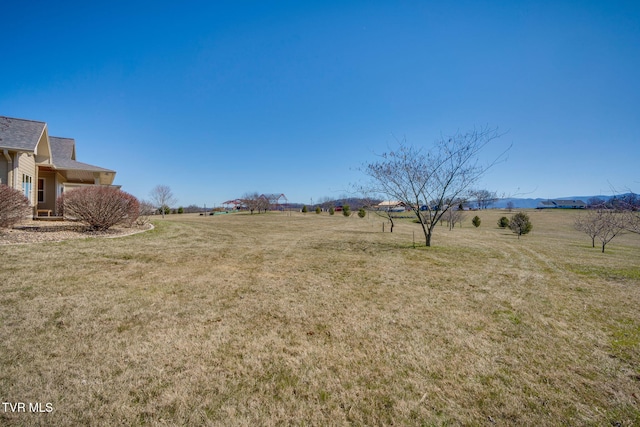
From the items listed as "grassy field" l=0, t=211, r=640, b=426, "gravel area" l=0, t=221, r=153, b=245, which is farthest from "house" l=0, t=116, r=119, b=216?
"grassy field" l=0, t=211, r=640, b=426

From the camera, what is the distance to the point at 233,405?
2.29 meters

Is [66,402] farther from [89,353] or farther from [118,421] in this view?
[89,353]

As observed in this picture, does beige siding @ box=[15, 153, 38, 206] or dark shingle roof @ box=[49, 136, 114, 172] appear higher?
dark shingle roof @ box=[49, 136, 114, 172]

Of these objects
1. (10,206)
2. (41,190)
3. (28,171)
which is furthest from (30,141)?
(10,206)

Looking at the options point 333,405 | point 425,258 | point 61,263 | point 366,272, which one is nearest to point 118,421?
point 333,405

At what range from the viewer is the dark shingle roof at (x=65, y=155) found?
15.3 metres

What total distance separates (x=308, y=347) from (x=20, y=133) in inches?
689

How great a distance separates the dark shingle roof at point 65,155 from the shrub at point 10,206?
24.4 ft

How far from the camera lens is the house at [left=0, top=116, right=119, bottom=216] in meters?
11.2

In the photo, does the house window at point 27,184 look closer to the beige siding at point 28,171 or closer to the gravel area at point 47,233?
the beige siding at point 28,171

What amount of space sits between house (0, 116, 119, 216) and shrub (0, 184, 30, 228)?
1739 mm

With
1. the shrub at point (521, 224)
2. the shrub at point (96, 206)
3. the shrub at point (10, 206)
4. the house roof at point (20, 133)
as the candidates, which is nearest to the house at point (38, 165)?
the house roof at point (20, 133)

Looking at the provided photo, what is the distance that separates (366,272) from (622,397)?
487 cm

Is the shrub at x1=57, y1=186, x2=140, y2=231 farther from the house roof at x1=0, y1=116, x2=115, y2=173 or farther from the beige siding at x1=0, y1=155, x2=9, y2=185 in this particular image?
the house roof at x1=0, y1=116, x2=115, y2=173
